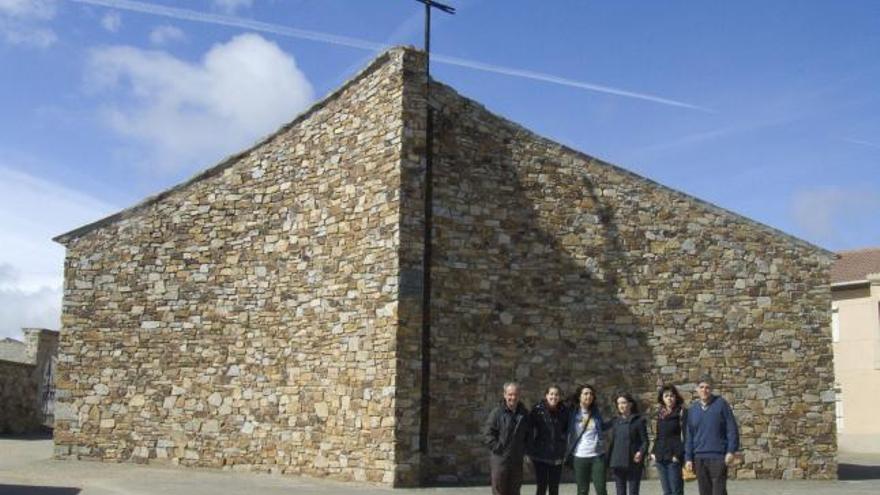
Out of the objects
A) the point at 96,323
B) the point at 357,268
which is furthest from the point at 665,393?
the point at 96,323

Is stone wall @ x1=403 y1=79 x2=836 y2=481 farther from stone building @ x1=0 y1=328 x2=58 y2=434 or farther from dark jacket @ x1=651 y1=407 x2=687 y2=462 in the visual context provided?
stone building @ x1=0 y1=328 x2=58 y2=434

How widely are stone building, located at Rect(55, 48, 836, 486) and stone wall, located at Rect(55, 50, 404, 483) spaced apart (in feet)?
0.13

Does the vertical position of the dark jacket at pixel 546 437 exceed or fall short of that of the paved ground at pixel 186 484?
it exceeds it

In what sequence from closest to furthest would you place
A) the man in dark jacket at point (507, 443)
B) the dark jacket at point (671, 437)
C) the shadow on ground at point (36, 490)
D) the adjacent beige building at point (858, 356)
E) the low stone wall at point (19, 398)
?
1. the man in dark jacket at point (507, 443)
2. the dark jacket at point (671, 437)
3. the shadow on ground at point (36, 490)
4. the low stone wall at point (19, 398)
5. the adjacent beige building at point (858, 356)

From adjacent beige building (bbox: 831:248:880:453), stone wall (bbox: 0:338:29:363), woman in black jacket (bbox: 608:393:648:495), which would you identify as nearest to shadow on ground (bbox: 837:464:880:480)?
adjacent beige building (bbox: 831:248:880:453)

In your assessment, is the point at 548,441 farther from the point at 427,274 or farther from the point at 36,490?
the point at 36,490

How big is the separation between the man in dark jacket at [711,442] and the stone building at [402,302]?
513cm

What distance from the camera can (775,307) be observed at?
59.6 feet

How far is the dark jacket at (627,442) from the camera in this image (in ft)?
37.8

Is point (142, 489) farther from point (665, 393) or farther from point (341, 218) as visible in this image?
point (665, 393)

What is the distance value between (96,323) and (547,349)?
8.61 m

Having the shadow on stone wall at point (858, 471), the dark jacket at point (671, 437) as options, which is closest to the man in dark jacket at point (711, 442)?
the dark jacket at point (671, 437)

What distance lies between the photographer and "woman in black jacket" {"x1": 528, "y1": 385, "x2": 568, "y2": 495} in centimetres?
1091

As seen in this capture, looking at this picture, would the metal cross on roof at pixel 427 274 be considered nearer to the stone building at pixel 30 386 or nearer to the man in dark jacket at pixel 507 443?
the man in dark jacket at pixel 507 443
